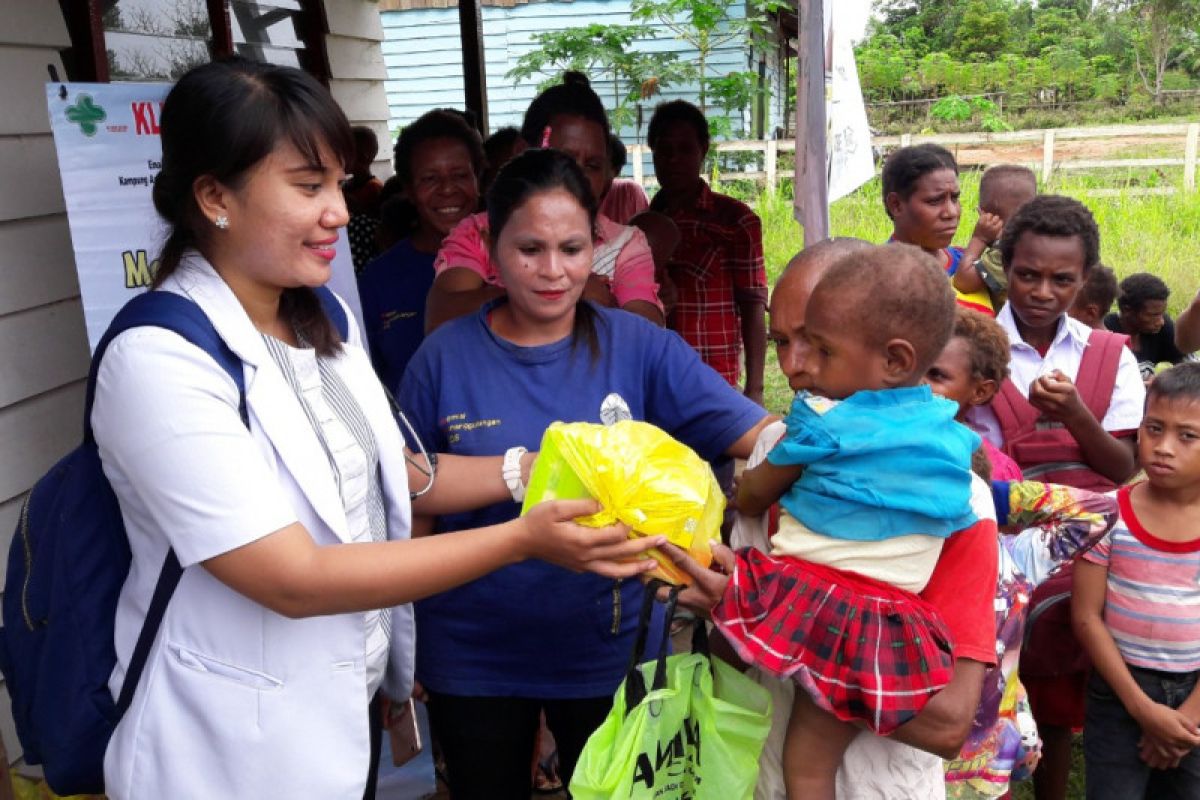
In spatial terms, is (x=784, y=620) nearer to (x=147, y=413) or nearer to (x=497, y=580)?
(x=497, y=580)

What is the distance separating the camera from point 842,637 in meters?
1.66

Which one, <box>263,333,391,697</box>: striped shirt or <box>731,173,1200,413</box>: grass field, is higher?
<box>263,333,391,697</box>: striped shirt

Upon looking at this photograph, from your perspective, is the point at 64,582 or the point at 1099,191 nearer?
the point at 64,582

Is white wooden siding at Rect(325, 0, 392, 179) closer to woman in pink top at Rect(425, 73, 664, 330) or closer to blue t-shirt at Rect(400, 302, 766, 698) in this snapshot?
woman in pink top at Rect(425, 73, 664, 330)

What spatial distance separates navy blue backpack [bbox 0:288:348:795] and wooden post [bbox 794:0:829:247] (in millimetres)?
2048

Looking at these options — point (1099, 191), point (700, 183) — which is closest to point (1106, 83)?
point (1099, 191)

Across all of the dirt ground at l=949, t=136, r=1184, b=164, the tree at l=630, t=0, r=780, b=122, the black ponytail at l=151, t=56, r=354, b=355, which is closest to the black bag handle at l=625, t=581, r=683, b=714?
the black ponytail at l=151, t=56, r=354, b=355

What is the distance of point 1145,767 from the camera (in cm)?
277

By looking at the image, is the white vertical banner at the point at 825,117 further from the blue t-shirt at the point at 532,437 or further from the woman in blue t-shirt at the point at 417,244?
the woman in blue t-shirt at the point at 417,244

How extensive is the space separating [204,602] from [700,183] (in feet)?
12.6

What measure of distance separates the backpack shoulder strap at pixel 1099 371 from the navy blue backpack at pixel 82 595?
2413mm

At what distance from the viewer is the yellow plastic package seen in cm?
168

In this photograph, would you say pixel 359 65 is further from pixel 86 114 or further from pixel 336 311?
pixel 336 311

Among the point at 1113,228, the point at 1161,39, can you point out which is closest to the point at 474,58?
the point at 1113,228
